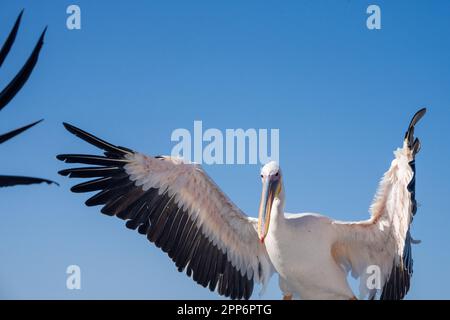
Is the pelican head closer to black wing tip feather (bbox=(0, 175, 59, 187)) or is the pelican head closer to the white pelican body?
the white pelican body

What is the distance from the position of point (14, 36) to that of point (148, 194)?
3.39 metres

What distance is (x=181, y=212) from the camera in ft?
34.6

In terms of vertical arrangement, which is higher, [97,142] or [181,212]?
[97,142]

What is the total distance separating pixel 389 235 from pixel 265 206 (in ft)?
5.44

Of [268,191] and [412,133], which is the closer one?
[412,133]

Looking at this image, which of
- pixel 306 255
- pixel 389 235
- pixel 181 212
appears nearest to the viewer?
pixel 306 255

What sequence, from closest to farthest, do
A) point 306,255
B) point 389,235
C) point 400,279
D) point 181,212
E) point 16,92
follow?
1. point 16,92
2. point 306,255
3. point 389,235
4. point 400,279
5. point 181,212

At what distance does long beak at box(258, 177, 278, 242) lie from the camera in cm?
988

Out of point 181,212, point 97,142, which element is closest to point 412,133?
point 181,212

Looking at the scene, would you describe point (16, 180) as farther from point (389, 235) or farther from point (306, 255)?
point (389, 235)

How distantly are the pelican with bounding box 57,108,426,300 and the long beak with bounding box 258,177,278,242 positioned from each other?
1cm

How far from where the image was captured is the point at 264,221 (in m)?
9.89
